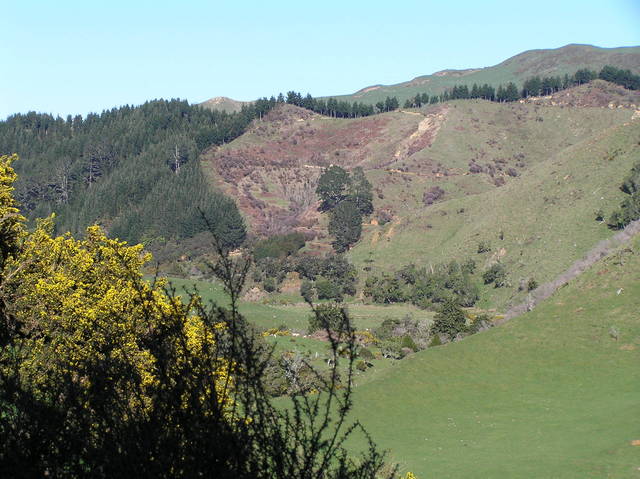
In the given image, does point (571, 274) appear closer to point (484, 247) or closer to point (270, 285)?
point (484, 247)

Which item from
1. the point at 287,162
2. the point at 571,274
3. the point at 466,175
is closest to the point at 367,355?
the point at 571,274

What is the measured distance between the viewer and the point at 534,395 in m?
48.9

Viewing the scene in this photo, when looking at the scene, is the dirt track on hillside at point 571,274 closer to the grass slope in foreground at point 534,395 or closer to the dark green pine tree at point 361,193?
the grass slope in foreground at point 534,395

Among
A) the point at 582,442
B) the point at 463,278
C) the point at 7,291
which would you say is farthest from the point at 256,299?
the point at 7,291

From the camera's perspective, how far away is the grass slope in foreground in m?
36.4

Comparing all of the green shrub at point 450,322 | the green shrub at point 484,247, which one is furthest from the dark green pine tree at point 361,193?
the green shrub at point 450,322

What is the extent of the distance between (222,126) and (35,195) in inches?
2116

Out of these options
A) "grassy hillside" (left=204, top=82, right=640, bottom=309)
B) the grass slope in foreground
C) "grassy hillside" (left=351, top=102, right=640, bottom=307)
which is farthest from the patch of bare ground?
the grass slope in foreground

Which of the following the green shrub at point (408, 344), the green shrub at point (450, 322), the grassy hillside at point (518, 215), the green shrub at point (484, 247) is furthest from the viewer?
the green shrub at point (484, 247)

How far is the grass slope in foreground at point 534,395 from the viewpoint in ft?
119

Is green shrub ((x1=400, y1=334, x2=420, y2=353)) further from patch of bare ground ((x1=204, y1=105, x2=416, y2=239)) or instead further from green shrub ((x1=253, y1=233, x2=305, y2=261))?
patch of bare ground ((x1=204, y1=105, x2=416, y2=239))

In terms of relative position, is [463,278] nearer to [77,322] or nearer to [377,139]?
[77,322]

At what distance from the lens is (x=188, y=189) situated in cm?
16638

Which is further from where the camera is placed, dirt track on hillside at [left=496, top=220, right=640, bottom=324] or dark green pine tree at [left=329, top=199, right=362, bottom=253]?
dark green pine tree at [left=329, top=199, right=362, bottom=253]
